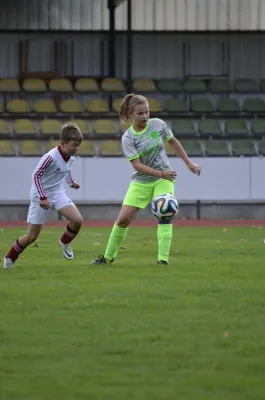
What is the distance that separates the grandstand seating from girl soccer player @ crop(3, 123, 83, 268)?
15.3 meters

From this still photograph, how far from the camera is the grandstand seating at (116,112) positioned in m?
28.5

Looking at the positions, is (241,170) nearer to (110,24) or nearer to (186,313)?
(110,24)

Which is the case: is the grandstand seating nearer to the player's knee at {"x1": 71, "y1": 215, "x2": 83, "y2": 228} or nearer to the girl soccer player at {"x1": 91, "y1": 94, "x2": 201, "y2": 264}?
the player's knee at {"x1": 71, "y1": 215, "x2": 83, "y2": 228}

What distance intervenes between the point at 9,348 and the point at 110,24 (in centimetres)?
2718

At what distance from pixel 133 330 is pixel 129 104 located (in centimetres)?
478

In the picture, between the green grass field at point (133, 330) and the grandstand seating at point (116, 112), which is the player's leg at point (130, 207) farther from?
the grandstand seating at point (116, 112)

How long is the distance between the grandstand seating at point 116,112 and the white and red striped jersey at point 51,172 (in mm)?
15271

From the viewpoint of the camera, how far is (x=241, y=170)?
26.6 m

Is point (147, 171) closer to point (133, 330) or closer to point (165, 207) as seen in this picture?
point (165, 207)

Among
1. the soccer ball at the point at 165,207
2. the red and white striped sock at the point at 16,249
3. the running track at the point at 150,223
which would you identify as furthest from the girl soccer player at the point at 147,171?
the running track at the point at 150,223

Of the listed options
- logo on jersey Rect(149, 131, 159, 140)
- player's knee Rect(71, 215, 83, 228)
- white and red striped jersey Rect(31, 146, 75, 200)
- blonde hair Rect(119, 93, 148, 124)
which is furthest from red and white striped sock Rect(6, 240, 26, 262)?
logo on jersey Rect(149, 131, 159, 140)

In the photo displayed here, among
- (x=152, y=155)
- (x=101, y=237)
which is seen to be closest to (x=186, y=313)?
(x=152, y=155)

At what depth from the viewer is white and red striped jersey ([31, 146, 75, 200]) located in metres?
11.8

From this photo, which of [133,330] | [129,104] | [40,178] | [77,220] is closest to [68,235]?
[77,220]
